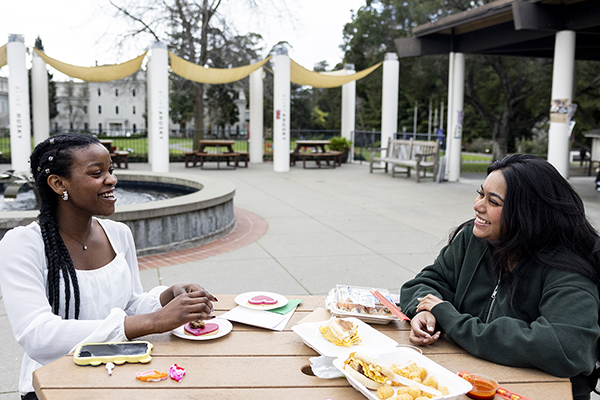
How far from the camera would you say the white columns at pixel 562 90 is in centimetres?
1041

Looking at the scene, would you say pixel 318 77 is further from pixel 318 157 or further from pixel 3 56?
pixel 3 56

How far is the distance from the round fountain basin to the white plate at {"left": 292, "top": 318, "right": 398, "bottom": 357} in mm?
4066

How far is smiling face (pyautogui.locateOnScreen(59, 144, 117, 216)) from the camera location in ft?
6.91

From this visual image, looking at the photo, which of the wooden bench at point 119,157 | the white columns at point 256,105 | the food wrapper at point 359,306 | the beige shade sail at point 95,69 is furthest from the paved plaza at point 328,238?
the white columns at point 256,105

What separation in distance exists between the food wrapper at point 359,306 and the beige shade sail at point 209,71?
14.0 m

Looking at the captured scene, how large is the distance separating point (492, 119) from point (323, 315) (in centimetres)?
2572

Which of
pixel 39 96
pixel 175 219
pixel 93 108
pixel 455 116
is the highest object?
pixel 93 108

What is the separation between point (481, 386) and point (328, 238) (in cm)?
553

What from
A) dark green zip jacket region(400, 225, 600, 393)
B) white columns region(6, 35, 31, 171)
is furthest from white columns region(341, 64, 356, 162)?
dark green zip jacket region(400, 225, 600, 393)

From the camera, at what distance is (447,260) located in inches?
94.6

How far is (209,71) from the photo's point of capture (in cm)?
1623

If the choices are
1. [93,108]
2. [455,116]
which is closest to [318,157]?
[455,116]

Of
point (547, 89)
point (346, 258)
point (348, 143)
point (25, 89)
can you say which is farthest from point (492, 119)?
point (346, 258)

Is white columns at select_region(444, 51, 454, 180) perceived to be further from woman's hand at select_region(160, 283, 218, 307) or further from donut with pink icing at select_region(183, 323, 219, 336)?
donut with pink icing at select_region(183, 323, 219, 336)
